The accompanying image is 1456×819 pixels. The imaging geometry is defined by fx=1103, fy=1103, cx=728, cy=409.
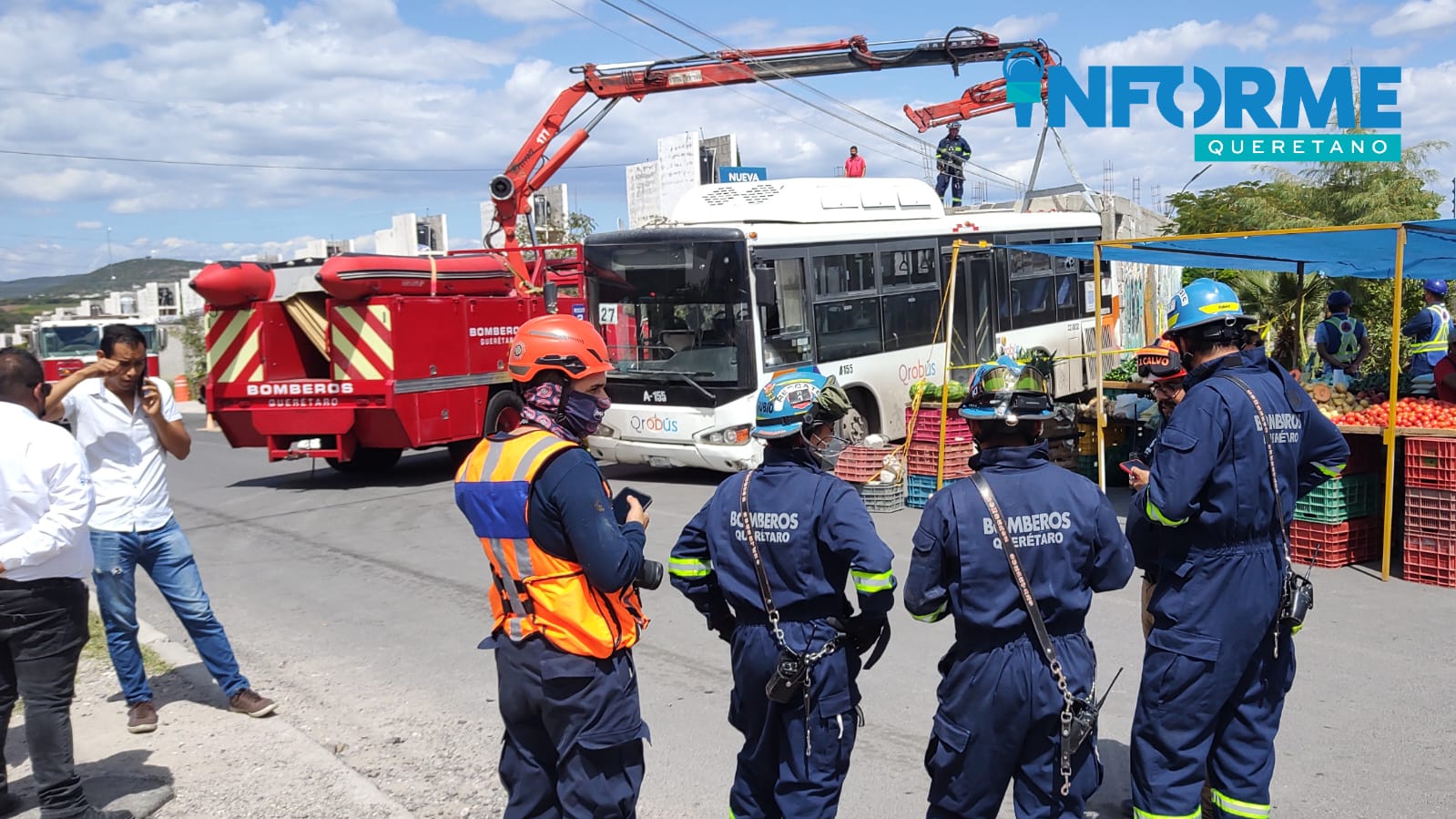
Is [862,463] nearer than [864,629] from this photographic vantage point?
No

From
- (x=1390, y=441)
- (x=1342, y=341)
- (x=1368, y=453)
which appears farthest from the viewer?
(x=1342, y=341)

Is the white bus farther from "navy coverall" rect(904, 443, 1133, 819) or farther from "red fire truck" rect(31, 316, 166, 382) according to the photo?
"red fire truck" rect(31, 316, 166, 382)

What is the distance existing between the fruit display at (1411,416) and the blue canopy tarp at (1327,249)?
1.21 m

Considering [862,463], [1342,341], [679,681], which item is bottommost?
[679,681]

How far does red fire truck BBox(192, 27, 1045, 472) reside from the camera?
12.9 meters

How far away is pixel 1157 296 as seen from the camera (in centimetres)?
2073

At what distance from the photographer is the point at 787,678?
131 inches

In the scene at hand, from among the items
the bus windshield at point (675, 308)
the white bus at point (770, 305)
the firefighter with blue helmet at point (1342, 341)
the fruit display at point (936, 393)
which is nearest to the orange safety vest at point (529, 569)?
the fruit display at point (936, 393)

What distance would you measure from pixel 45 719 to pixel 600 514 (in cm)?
262

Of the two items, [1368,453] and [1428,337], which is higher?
[1428,337]

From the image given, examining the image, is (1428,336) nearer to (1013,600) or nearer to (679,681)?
(679,681)

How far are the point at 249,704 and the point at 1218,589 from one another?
15.1 feet

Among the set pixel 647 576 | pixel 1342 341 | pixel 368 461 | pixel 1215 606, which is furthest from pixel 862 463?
pixel 647 576

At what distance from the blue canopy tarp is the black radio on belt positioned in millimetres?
5993
